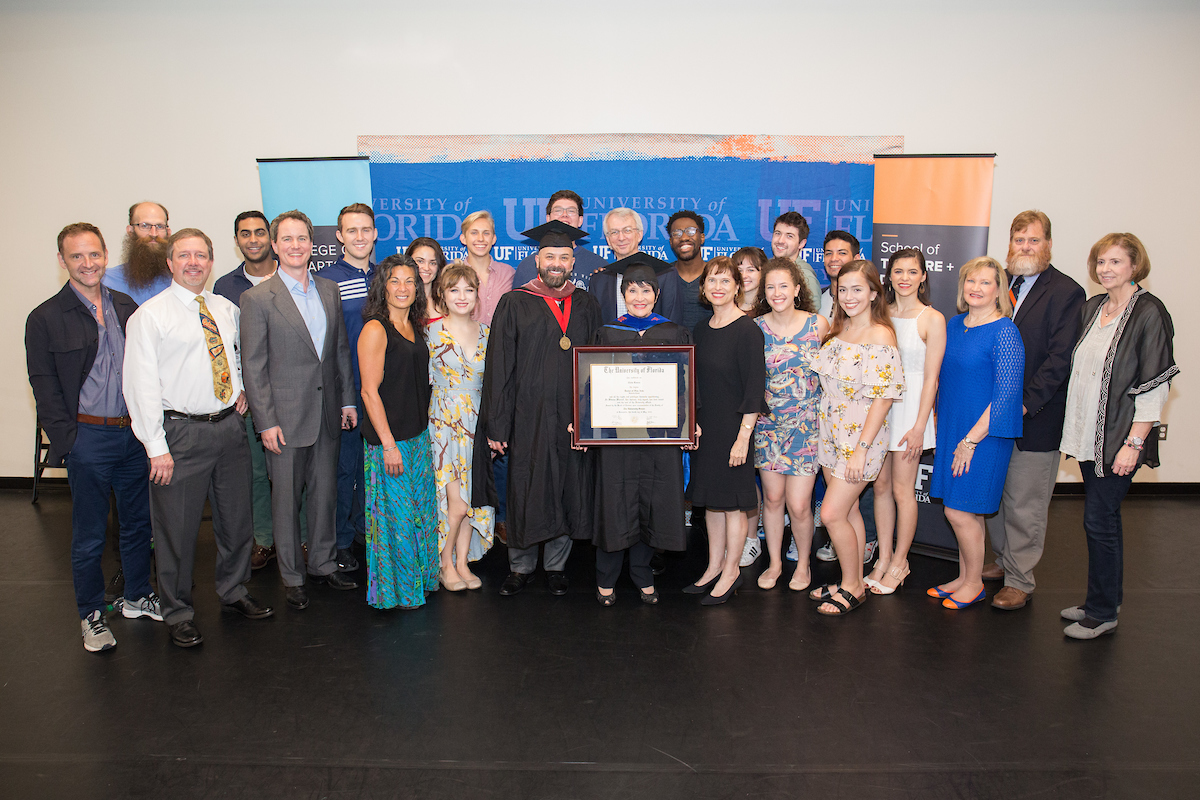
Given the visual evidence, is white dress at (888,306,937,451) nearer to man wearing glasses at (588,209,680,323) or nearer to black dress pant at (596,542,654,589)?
man wearing glasses at (588,209,680,323)

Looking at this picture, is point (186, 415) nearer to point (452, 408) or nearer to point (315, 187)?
point (452, 408)

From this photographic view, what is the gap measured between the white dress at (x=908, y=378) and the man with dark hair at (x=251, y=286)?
12.0 feet

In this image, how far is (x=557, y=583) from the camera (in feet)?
12.9

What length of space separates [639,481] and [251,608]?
2154 mm

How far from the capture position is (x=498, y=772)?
2455mm

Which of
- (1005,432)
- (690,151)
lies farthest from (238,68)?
(1005,432)

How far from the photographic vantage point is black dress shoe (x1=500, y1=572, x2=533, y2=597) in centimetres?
389

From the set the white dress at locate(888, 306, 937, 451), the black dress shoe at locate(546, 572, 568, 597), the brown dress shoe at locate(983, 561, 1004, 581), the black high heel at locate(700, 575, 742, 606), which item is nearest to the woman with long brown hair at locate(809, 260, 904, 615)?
the white dress at locate(888, 306, 937, 451)

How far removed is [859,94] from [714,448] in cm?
385

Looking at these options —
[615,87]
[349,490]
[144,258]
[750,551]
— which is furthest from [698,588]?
[615,87]

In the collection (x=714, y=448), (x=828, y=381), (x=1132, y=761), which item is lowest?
(x=1132, y=761)

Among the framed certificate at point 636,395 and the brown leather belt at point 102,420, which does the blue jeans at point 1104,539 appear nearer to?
the framed certificate at point 636,395

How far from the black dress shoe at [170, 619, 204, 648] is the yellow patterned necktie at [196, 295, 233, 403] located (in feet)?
3.68

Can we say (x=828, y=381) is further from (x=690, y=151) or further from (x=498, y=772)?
(x=690, y=151)
